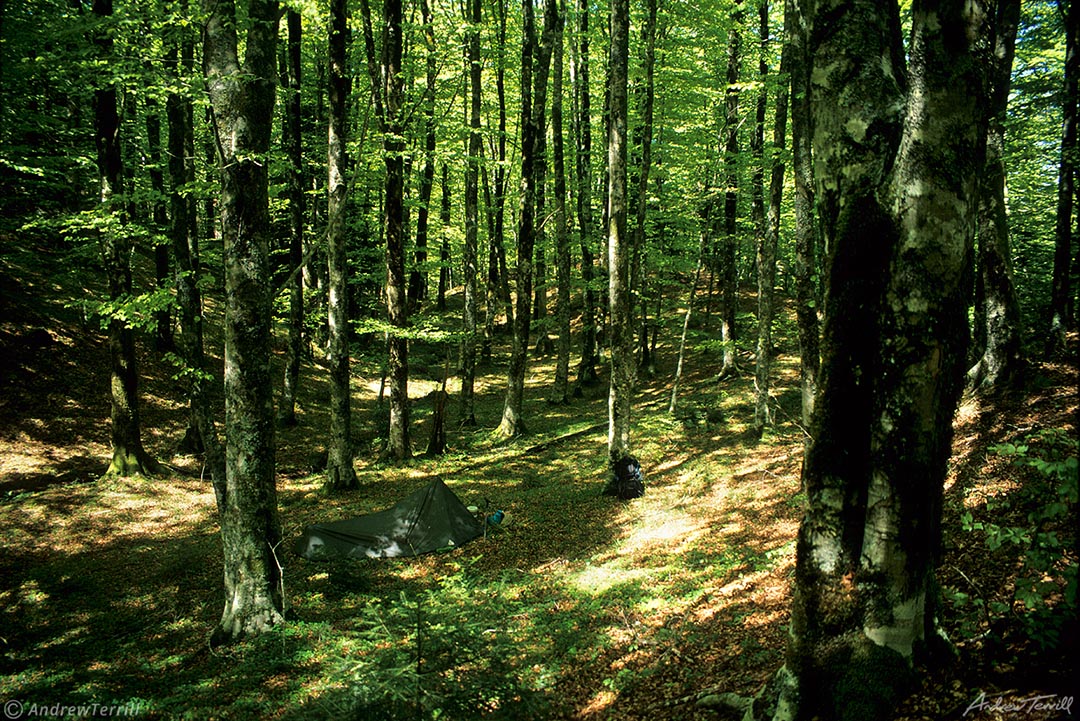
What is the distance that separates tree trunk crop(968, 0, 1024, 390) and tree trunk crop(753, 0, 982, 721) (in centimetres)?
745

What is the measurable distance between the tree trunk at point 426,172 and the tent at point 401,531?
8.69 metres

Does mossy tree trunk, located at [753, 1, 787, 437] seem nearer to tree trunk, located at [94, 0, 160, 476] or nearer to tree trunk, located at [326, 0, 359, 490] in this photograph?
tree trunk, located at [326, 0, 359, 490]

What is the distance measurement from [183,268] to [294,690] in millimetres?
7584

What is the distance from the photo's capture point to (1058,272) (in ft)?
33.8


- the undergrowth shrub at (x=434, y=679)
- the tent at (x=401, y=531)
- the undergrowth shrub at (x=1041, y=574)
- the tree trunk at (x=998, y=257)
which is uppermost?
the tree trunk at (x=998, y=257)

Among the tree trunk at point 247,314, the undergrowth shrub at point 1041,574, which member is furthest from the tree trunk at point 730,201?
→ the undergrowth shrub at point 1041,574

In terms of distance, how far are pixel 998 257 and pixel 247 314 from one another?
448 inches

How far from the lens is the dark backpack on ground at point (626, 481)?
12211 millimetres

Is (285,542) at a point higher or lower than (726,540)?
lower

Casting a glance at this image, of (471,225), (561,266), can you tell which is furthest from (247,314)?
(561,266)

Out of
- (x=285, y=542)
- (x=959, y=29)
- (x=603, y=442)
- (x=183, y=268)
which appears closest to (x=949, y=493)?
(x=959, y=29)

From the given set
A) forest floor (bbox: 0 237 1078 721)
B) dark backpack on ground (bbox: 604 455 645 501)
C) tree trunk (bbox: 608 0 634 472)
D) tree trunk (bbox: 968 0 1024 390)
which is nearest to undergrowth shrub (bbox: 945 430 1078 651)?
forest floor (bbox: 0 237 1078 721)

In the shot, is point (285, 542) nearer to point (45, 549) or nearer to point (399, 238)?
point (45, 549)

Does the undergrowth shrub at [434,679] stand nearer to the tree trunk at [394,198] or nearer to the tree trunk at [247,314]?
the tree trunk at [247,314]
